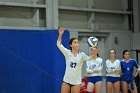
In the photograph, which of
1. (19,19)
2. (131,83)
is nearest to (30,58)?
(19,19)

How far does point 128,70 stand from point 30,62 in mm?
2537

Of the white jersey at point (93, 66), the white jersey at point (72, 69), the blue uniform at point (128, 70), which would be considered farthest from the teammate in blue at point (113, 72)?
the white jersey at point (72, 69)

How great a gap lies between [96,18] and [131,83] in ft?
10.6

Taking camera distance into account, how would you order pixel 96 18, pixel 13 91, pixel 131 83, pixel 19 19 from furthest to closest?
1. pixel 96 18
2. pixel 19 19
3. pixel 131 83
4. pixel 13 91

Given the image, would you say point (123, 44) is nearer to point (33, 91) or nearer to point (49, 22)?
point (49, 22)

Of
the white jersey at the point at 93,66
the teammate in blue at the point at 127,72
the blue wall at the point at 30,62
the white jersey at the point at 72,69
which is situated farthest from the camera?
the teammate in blue at the point at 127,72

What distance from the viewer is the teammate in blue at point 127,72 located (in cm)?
789

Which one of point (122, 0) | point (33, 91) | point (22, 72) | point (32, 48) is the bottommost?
point (33, 91)

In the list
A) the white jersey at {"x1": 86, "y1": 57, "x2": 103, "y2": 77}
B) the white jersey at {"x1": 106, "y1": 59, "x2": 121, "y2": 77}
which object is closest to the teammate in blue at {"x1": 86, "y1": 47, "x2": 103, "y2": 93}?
the white jersey at {"x1": 86, "y1": 57, "x2": 103, "y2": 77}

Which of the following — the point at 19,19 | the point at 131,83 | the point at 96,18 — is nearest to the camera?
the point at 131,83

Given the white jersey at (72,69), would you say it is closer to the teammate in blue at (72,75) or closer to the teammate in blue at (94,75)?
the teammate in blue at (72,75)

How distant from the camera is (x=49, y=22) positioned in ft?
30.0

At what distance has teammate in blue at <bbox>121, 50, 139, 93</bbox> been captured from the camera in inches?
311

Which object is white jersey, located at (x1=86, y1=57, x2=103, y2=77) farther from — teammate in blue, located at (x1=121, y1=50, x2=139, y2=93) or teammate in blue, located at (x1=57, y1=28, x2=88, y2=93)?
teammate in blue, located at (x1=57, y1=28, x2=88, y2=93)
